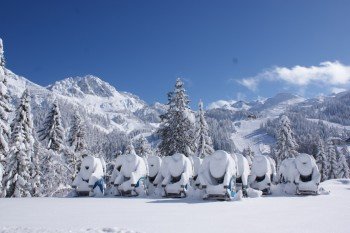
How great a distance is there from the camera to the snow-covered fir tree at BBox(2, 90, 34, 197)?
114 ft

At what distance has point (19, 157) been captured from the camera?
116ft

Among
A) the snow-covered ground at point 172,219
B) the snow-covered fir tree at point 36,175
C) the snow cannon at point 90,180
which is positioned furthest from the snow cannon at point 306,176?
the snow-covered fir tree at point 36,175

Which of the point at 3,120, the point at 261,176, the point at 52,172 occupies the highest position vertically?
the point at 3,120

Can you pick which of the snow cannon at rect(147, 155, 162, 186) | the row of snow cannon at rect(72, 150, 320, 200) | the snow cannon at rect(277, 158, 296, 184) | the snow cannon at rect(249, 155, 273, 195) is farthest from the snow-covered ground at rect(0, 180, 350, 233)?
the snow cannon at rect(147, 155, 162, 186)

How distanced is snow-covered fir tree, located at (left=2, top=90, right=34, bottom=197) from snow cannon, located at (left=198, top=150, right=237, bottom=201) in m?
20.4

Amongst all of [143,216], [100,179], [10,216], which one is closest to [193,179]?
[100,179]

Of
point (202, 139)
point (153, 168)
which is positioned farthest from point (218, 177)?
point (202, 139)

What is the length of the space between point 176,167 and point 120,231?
12.9m

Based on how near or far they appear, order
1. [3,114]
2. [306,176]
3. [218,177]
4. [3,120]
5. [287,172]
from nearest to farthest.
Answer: [218,177] < [306,176] < [287,172] < [3,114] < [3,120]

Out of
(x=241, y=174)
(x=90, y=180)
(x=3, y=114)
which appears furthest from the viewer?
(x=3, y=114)

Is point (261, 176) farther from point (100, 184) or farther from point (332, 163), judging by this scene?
point (332, 163)

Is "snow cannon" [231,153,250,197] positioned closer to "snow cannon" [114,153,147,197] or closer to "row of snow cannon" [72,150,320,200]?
"row of snow cannon" [72,150,320,200]

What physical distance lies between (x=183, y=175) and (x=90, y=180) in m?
5.69

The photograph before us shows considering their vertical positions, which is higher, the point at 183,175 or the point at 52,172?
the point at 52,172
